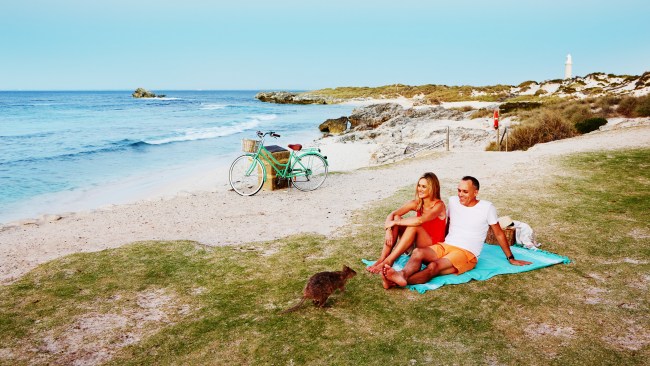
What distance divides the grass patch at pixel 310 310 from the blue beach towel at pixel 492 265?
0.12 m

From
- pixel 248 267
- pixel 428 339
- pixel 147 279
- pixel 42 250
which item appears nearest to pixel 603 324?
pixel 428 339

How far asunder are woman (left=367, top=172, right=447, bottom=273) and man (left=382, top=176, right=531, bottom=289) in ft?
0.45

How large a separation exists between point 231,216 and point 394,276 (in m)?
5.07

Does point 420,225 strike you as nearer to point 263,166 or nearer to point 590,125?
point 263,166

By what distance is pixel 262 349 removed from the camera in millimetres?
4109

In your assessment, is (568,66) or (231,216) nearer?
(231,216)

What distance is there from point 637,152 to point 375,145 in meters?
14.0

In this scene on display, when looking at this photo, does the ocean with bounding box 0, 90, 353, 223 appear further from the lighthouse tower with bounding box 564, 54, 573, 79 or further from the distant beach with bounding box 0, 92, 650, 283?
the lighthouse tower with bounding box 564, 54, 573, 79

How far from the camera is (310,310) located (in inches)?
189

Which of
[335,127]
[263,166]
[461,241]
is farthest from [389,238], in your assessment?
[335,127]

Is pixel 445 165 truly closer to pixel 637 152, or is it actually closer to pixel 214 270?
pixel 637 152

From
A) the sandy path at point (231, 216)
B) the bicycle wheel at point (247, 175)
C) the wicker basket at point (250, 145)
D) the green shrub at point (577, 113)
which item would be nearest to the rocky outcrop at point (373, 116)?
the green shrub at point (577, 113)

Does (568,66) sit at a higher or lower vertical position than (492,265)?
higher

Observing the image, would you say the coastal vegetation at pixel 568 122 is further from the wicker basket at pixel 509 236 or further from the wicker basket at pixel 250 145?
the wicker basket at pixel 509 236
